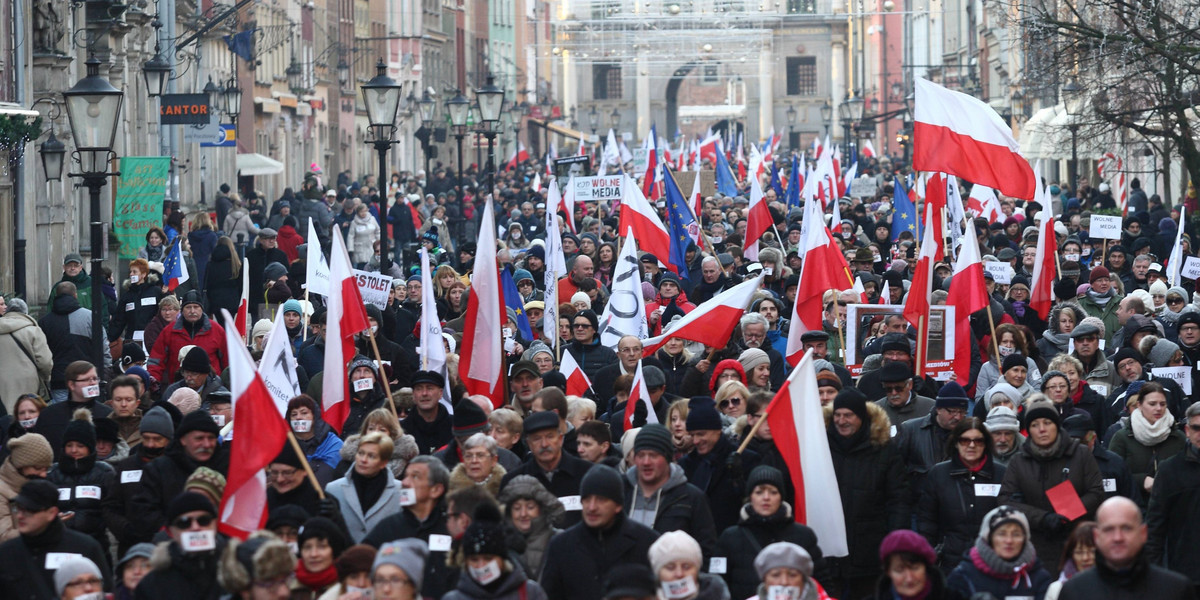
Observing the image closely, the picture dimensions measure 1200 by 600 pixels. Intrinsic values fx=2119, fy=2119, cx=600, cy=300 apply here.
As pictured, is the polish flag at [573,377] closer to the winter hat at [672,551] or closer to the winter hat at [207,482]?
the winter hat at [207,482]

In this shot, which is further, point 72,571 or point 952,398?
point 952,398

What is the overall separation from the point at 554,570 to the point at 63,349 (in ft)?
29.1

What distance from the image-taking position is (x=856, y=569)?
1005 centimetres

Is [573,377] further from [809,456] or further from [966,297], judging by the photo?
[809,456]

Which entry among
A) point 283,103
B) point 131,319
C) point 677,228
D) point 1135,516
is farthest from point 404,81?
point 1135,516

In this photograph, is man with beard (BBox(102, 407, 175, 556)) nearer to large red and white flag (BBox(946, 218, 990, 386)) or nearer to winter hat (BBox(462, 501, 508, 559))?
winter hat (BBox(462, 501, 508, 559))

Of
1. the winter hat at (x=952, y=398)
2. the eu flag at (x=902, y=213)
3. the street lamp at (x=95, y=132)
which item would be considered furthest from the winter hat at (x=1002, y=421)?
the eu flag at (x=902, y=213)

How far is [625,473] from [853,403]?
125 centimetres

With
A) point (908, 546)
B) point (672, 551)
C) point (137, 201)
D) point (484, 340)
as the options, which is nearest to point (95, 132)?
point (484, 340)

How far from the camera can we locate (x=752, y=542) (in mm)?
8680

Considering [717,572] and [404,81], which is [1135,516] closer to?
[717,572]

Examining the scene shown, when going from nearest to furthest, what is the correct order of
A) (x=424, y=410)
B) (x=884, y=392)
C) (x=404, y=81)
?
1. (x=424, y=410)
2. (x=884, y=392)
3. (x=404, y=81)

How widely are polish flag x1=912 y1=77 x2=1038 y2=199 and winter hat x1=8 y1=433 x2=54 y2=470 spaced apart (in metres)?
7.62

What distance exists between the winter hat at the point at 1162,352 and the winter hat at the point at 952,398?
9.16 feet
